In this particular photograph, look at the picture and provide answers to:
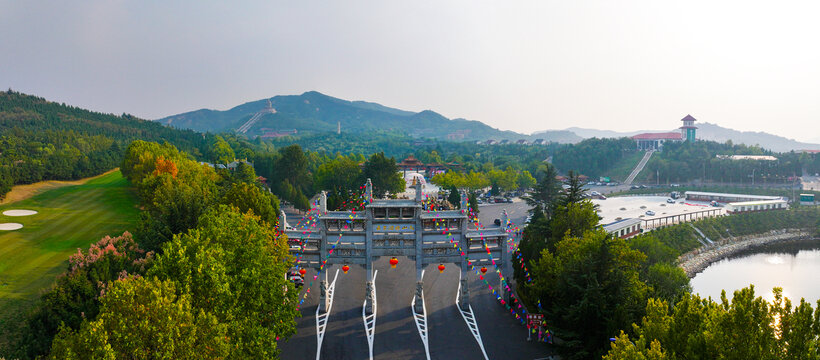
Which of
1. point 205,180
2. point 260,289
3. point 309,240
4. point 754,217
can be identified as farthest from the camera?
point 754,217

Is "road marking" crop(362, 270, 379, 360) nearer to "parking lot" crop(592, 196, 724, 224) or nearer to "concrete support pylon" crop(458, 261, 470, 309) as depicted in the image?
"concrete support pylon" crop(458, 261, 470, 309)

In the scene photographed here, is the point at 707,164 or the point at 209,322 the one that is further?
the point at 707,164

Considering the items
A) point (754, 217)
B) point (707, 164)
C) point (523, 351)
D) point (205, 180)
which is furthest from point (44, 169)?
point (707, 164)

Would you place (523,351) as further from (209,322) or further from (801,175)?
(801,175)

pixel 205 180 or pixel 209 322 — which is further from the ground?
pixel 205 180

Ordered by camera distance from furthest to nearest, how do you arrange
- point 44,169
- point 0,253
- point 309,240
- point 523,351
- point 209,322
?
point 44,169, point 0,253, point 309,240, point 523,351, point 209,322

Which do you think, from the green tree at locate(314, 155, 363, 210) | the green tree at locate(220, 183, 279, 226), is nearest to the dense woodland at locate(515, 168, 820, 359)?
the green tree at locate(220, 183, 279, 226)

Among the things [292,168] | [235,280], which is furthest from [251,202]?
[292,168]
